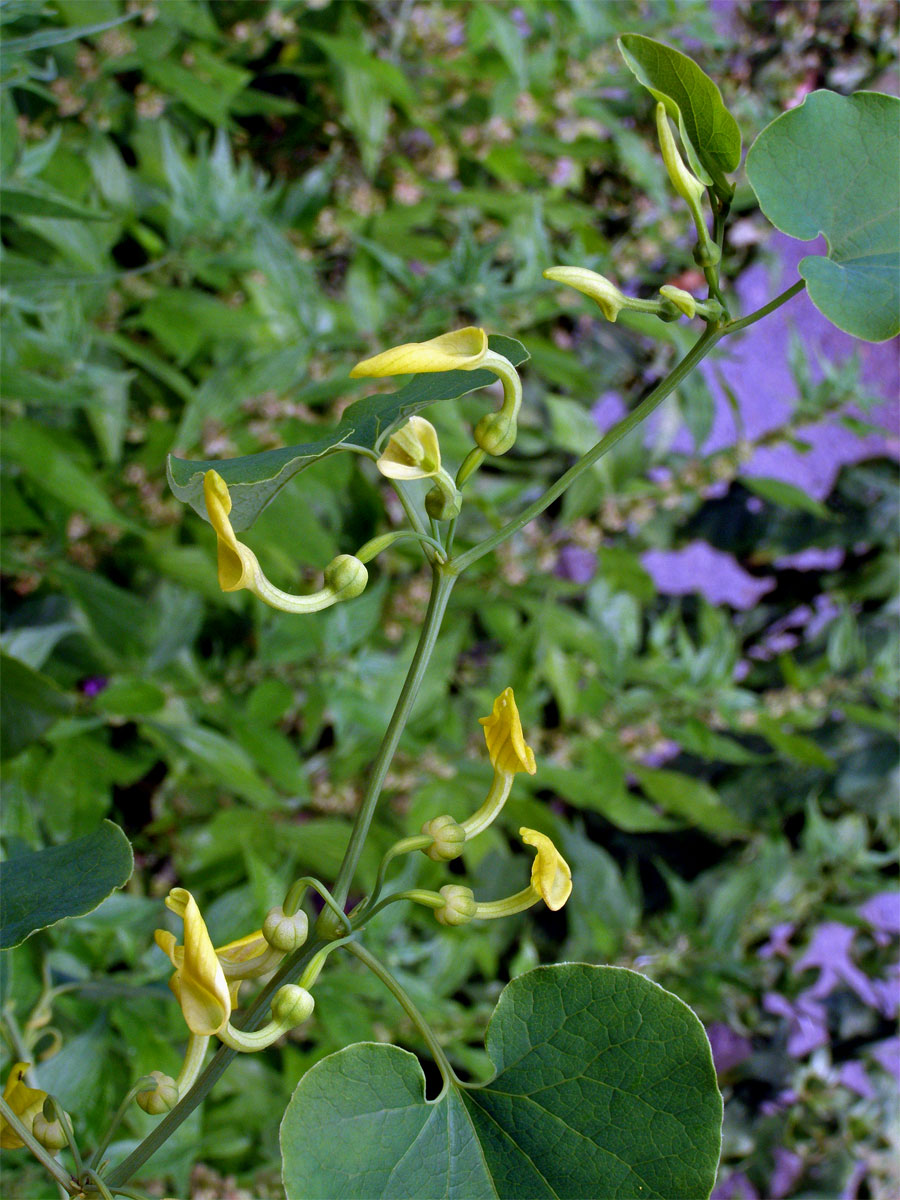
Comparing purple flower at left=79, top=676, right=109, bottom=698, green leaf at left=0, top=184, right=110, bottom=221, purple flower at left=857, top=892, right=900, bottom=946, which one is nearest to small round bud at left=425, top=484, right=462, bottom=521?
green leaf at left=0, top=184, right=110, bottom=221

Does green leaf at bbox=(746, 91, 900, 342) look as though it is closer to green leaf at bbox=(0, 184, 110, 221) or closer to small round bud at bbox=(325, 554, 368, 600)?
small round bud at bbox=(325, 554, 368, 600)

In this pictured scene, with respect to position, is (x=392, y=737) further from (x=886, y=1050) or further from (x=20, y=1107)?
(x=886, y=1050)

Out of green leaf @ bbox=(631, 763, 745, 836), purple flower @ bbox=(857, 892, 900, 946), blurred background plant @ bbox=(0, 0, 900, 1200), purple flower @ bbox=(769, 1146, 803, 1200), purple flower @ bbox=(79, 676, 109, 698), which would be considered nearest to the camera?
blurred background plant @ bbox=(0, 0, 900, 1200)

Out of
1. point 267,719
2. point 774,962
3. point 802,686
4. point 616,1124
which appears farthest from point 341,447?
point 774,962

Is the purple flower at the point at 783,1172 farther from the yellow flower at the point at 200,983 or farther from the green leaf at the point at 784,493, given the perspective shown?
the yellow flower at the point at 200,983

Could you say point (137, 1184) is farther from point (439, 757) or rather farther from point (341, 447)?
point (341, 447)

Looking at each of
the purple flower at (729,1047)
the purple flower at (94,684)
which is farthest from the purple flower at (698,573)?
the purple flower at (94,684)
